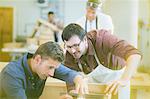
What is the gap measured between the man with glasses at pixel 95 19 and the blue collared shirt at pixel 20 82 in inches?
6.5

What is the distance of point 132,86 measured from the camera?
2.00 feet

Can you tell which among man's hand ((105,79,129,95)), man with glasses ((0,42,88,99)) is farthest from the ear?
man's hand ((105,79,129,95))

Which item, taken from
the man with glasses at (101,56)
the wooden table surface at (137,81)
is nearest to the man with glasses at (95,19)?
the man with glasses at (101,56)

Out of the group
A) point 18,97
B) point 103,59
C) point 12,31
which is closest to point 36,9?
point 12,31

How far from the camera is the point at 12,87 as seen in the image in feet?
1.75

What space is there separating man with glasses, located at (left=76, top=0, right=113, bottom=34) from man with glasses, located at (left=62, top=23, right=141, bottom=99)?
0.9 inches

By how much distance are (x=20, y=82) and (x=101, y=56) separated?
0.23 m

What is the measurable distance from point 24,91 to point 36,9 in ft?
6.24

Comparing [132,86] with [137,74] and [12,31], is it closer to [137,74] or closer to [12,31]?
[137,74]

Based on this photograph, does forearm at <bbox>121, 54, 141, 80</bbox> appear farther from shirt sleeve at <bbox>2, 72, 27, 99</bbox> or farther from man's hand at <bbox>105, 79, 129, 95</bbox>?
shirt sleeve at <bbox>2, 72, 27, 99</bbox>

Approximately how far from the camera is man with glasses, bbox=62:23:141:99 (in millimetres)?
584

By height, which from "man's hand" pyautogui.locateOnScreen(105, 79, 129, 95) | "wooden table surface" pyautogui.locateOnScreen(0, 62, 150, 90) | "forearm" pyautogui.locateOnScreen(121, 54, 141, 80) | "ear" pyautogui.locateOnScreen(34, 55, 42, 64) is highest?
"ear" pyautogui.locateOnScreen(34, 55, 42, 64)

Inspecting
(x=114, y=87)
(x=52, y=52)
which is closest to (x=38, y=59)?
(x=52, y=52)

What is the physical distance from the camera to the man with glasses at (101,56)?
1.92 ft
